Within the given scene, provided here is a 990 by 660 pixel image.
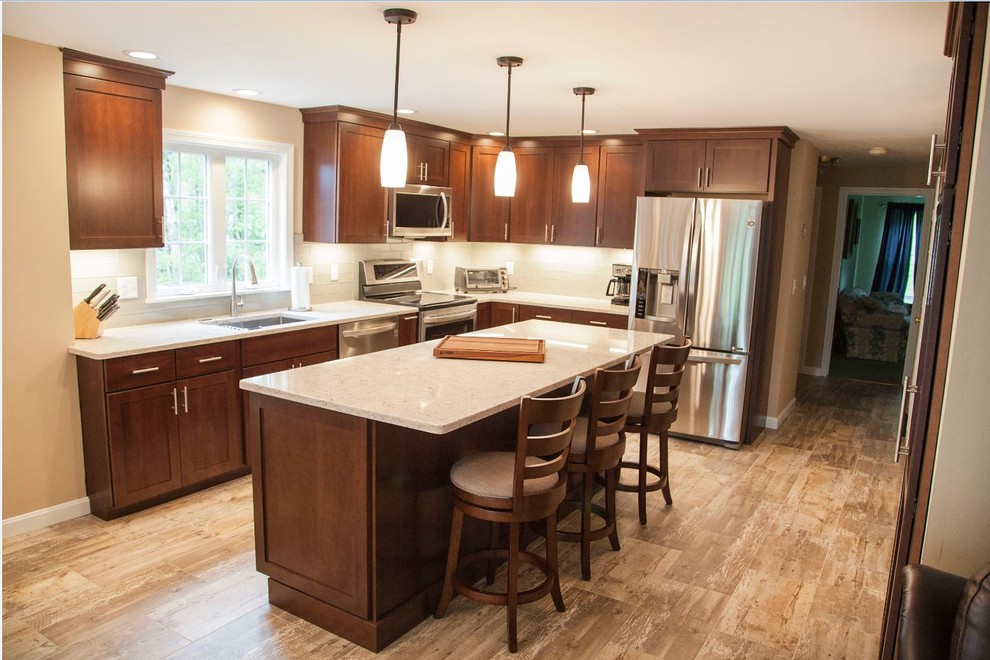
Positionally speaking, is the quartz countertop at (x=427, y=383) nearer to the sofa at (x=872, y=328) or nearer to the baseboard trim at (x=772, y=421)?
the baseboard trim at (x=772, y=421)

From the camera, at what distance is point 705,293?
5.07m

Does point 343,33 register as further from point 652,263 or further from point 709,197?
point 709,197

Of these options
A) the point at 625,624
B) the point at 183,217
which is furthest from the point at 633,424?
the point at 183,217

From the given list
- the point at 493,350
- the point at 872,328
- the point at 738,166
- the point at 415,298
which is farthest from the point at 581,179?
the point at 872,328

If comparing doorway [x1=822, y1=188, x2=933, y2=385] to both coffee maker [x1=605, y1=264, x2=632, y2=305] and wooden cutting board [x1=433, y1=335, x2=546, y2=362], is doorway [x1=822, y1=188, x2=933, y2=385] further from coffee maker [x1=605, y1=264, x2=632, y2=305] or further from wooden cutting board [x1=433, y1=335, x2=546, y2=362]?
wooden cutting board [x1=433, y1=335, x2=546, y2=362]

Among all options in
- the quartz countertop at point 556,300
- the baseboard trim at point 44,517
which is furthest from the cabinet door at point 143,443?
the quartz countertop at point 556,300

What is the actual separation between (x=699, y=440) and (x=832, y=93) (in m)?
2.61

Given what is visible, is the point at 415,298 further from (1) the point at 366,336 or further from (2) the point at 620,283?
(2) the point at 620,283

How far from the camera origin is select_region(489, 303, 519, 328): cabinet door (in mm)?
6102

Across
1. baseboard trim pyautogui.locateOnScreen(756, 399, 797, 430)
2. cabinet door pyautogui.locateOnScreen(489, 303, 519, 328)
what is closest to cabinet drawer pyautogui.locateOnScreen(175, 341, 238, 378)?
cabinet door pyautogui.locateOnScreen(489, 303, 519, 328)

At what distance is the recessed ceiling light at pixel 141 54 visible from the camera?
3.38 metres

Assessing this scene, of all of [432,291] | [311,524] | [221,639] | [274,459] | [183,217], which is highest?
[183,217]

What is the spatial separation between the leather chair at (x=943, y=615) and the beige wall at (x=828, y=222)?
612 centimetres

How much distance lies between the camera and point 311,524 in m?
2.68
